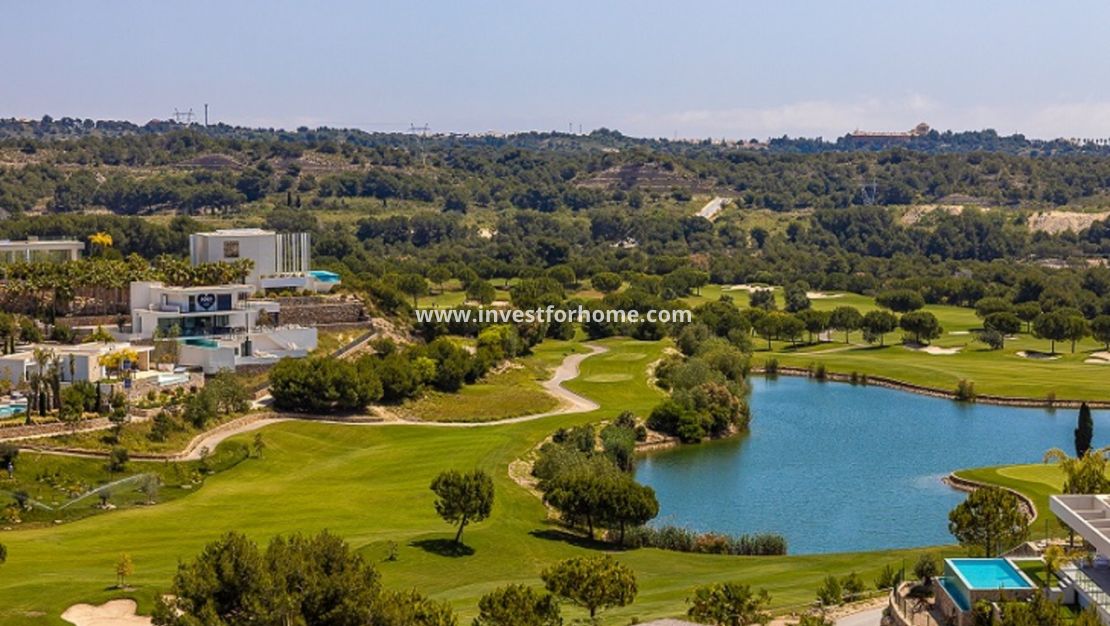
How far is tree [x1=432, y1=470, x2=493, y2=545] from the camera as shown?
49531 millimetres

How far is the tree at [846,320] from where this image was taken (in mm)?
113625

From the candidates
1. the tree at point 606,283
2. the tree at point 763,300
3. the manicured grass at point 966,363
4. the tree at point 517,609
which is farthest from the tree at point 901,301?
the tree at point 517,609

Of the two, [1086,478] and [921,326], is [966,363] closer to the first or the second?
[921,326]

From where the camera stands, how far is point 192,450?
2422 inches

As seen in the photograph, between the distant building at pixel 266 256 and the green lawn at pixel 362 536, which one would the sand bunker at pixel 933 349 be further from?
the green lawn at pixel 362 536

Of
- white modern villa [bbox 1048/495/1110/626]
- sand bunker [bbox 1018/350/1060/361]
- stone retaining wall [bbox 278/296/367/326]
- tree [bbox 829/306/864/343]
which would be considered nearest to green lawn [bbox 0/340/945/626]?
white modern villa [bbox 1048/495/1110/626]

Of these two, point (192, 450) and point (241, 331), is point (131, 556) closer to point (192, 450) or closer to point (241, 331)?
Result: point (192, 450)

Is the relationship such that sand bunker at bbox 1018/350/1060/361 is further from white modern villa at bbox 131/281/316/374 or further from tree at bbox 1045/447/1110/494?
tree at bbox 1045/447/1110/494

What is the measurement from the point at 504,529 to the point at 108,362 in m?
22.5

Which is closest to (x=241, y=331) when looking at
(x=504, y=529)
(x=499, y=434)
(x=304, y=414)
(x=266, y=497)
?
(x=304, y=414)

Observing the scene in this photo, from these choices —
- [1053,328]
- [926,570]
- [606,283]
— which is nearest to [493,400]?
[926,570]

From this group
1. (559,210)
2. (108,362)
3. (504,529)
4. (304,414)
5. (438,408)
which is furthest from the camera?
(559,210)

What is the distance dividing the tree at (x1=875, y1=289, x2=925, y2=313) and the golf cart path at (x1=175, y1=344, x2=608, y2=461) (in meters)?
30.9

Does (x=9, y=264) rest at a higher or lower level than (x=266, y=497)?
higher
